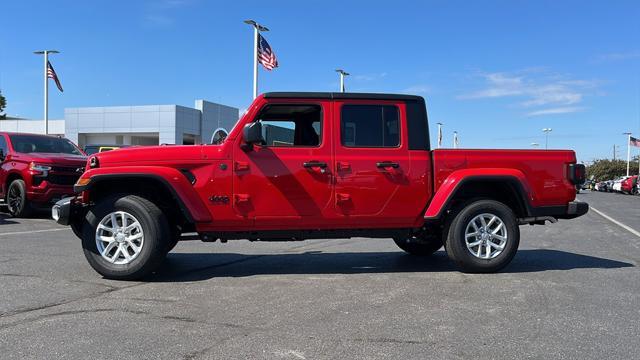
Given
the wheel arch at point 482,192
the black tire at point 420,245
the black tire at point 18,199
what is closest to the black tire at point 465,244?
the wheel arch at point 482,192

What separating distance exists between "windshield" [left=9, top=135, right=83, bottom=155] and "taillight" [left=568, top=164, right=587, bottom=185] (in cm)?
1100

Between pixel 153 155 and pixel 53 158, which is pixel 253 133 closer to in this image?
pixel 153 155

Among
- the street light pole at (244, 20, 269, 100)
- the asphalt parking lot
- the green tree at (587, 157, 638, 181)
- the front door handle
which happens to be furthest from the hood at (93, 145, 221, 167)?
the green tree at (587, 157, 638, 181)

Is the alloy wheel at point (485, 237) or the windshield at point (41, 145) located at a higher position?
the windshield at point (41, 145)

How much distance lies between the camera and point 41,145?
12.7 metres

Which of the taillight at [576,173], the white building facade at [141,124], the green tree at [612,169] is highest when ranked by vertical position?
the white building facade at [141,124]

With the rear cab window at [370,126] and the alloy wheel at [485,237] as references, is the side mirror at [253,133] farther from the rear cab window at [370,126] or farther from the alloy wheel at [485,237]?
the alloy wheel at [485,237]

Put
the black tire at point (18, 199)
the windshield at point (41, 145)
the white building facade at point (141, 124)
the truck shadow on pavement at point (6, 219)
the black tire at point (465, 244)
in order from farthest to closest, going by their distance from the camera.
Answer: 1. the white building facade at point (141, 124)
2. the windshield at point (41, 145)
3. the black tire at point (18, 199)
4. the truck shadow on pavement at point (6, 219)
5. the black tire at point (465, 244)

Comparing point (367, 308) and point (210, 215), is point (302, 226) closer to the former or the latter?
point (210, 215)

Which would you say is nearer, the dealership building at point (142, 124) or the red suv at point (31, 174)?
the red suv at point (31, 174)

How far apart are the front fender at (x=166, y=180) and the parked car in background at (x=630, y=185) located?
43699mm

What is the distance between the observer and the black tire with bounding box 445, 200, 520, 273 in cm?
627

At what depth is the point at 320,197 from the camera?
19.9ft

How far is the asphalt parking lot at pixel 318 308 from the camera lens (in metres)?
3.84
